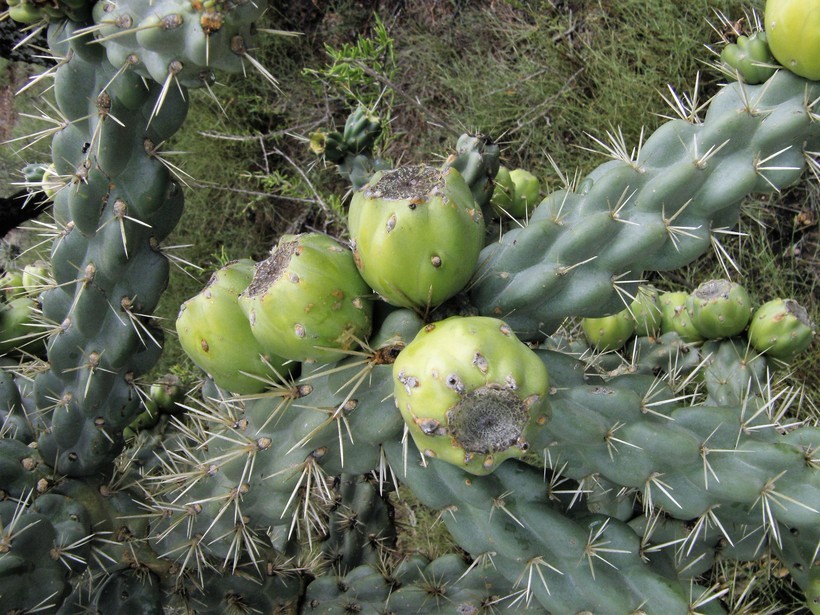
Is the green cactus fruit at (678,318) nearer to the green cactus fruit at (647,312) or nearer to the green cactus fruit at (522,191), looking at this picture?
the green cactus fruit at (647,312)

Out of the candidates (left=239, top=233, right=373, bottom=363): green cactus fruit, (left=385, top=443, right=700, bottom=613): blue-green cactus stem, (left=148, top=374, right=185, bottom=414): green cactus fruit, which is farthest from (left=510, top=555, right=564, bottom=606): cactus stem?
(left=148, top=374, right=185, bottom=414): green cactus fruit

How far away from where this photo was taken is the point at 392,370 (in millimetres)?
1194

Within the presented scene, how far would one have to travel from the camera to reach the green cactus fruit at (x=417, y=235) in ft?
3.62

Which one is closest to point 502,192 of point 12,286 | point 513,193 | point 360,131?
point 513,193

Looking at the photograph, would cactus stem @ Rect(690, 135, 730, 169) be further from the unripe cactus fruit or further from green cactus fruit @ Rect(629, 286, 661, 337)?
green cactus fruit @ Rect(629, 286, 661, 337)

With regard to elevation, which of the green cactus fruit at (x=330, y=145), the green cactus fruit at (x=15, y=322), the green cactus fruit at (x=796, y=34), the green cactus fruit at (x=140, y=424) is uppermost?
the green cactus fruit at (x=796, y=34)

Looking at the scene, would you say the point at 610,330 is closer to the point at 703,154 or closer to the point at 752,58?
the point at 703,154

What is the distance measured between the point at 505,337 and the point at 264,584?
45.9 inches

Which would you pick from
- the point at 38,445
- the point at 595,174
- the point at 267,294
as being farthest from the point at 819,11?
the point at 38,445

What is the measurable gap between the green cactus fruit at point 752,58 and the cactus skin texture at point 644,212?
22 mm

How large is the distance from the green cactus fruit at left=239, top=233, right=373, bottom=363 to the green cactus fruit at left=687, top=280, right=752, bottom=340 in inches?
44.9

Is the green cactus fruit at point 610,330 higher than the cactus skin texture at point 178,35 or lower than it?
lower

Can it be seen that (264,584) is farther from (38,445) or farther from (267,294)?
(267,294)

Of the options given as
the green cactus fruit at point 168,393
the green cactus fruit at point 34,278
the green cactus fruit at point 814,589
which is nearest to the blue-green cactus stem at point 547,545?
the green cactus fruit at point 814,589
